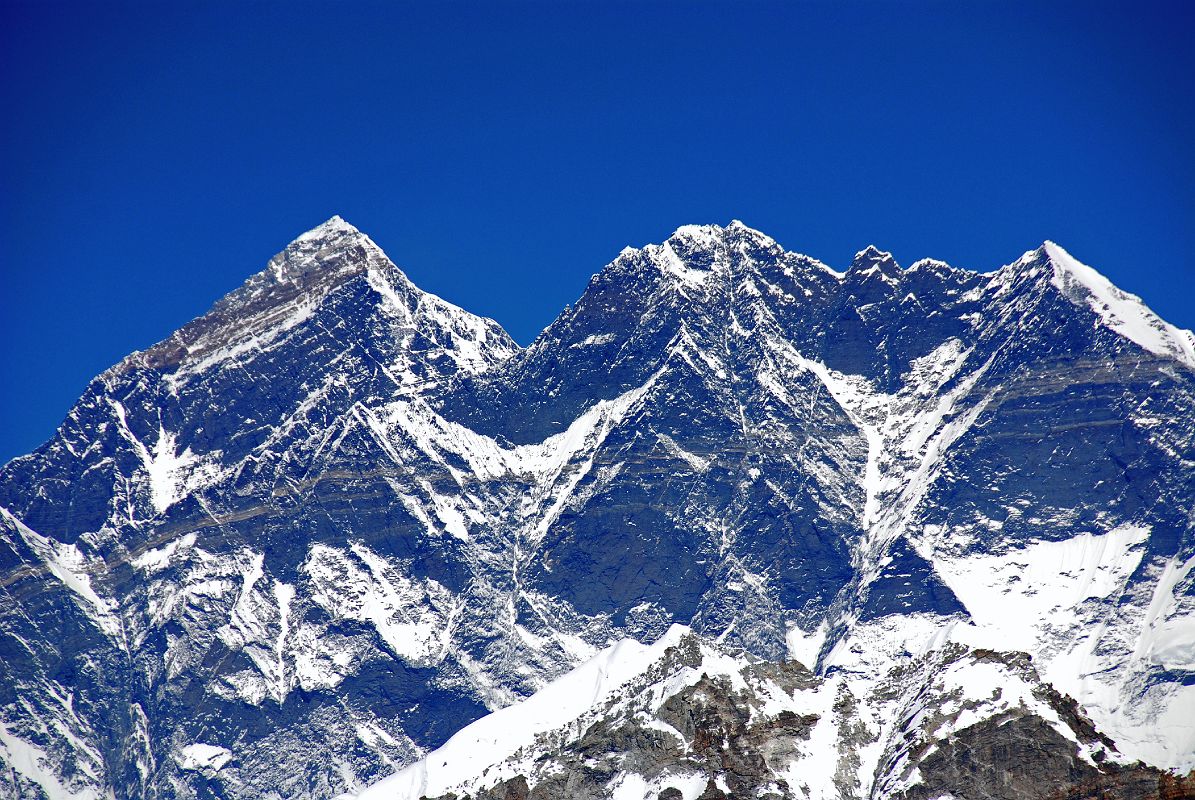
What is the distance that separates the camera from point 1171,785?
190 m
